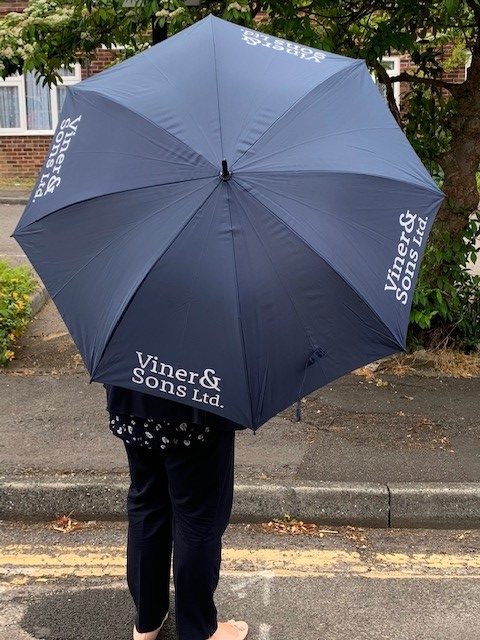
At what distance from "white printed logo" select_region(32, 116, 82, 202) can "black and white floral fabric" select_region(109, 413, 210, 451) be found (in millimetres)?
739

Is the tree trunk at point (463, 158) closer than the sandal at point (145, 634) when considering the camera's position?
No

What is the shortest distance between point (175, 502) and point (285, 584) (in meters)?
1.07

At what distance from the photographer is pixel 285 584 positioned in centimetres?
357

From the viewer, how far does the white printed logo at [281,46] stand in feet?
8.59

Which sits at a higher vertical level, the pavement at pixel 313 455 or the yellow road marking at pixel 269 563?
the pavement at pixel 313 455

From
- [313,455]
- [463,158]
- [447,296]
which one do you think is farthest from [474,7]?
[313,455]

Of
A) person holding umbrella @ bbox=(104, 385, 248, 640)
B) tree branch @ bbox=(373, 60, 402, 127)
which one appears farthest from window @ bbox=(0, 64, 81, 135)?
person holding umbrella @ bbox=(104, 385, 248, 640)

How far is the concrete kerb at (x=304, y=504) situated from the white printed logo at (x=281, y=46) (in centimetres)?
224

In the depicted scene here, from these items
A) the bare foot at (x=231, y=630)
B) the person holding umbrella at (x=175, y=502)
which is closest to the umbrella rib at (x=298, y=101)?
the person holding umbrella at (x=175, y=502)

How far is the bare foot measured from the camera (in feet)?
10.1

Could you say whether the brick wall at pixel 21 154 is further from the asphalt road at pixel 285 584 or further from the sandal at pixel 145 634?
the sandal at pixel 145 634

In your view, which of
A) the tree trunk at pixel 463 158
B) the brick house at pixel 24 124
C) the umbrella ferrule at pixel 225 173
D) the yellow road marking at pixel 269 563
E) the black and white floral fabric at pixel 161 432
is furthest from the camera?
the brick house at pixel 24 124

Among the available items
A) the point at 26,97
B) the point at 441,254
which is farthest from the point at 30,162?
the point at 441,254

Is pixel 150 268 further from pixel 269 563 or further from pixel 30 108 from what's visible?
pixel 30 108
